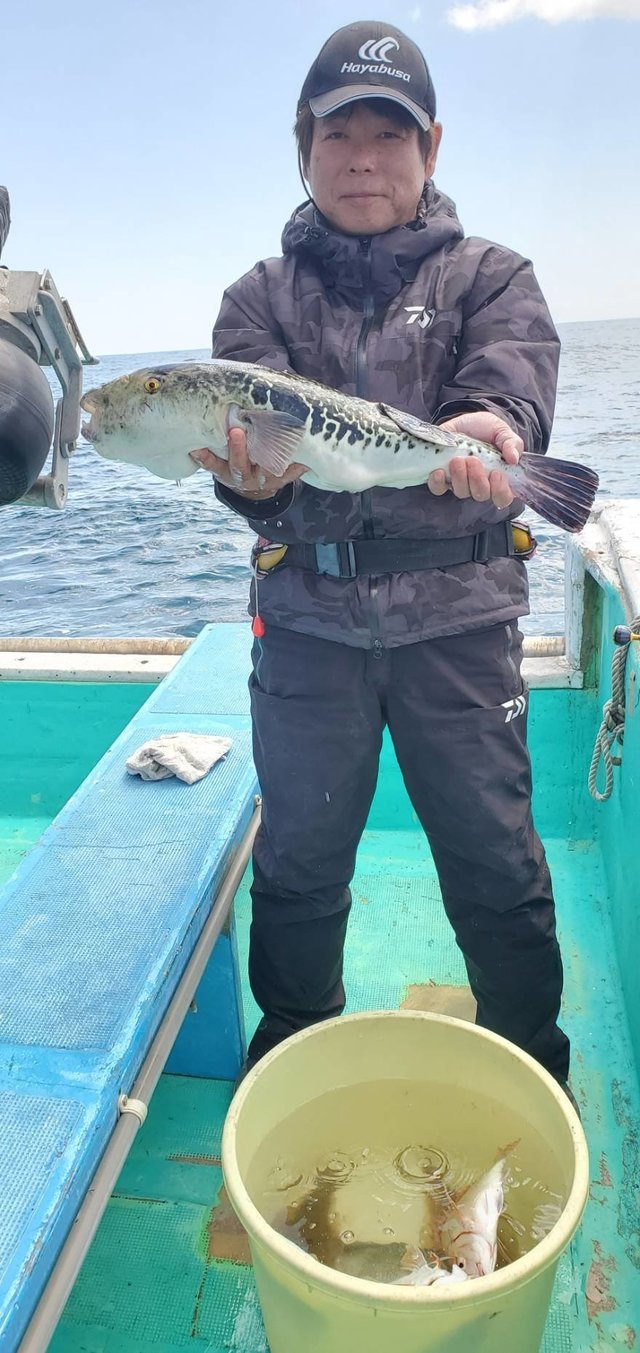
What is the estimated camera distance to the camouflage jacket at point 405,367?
240 centimetres

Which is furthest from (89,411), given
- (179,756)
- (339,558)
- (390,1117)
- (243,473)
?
(390,1117)

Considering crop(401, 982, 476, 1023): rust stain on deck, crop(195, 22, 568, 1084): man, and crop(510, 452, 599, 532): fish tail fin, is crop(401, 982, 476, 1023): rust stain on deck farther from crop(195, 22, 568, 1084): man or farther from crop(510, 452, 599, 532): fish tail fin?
crop(510, 452, 599, 532): fish tail fin

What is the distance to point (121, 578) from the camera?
1277cm

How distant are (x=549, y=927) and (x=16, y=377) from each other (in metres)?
2.04

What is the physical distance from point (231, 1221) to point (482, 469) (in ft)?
6.97

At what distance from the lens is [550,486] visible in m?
2.33

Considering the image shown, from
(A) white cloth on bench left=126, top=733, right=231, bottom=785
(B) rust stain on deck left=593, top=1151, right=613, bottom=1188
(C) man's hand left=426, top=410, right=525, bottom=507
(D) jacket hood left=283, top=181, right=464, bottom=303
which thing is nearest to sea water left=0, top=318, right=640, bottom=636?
(A) white cloth on bench left=126, top=733, right=231, bottom=785

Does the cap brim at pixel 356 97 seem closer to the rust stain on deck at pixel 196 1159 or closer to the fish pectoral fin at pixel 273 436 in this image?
the fish pectoral fin at pixel 273 436

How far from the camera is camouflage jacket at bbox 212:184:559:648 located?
2.40 meters

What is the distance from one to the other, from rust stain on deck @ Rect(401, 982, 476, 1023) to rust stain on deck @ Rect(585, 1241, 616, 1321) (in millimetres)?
930

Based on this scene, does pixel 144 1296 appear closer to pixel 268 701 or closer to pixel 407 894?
pixel 268 701

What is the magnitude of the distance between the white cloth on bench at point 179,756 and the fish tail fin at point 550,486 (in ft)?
4.88

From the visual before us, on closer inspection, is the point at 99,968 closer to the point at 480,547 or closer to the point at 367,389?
the point at 480,547

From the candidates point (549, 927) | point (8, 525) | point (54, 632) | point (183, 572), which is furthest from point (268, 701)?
point (8, 525)
